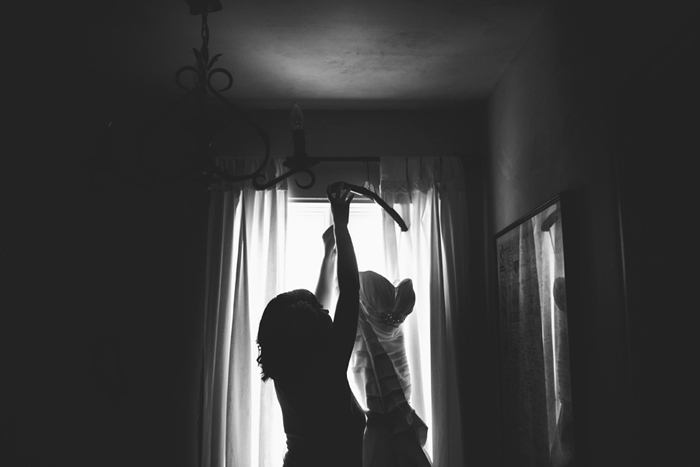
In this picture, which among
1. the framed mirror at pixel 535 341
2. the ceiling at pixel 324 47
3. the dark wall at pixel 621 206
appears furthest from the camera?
the ceiling at pixel 324 47

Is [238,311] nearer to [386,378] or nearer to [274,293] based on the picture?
[274,293]

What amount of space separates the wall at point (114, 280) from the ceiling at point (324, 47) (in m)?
0.22

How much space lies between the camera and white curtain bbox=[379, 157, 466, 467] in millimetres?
2727

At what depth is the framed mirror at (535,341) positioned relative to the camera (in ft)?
6.22

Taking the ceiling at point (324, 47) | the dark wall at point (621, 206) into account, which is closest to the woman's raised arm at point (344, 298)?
A: the dark wall at point (621, 206)

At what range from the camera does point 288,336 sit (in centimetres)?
147

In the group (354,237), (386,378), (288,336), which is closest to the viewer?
(288,336)

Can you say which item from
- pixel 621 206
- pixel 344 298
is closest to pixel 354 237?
pixel 344 298

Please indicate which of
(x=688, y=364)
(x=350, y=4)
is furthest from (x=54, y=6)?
(x=688, y=364)

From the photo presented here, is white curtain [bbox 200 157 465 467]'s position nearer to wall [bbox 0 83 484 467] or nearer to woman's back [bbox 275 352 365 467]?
wall [bbox 0 83 484 467]

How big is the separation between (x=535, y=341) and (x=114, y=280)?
2.11 m

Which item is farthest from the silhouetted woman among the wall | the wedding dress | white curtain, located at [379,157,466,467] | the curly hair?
the wall

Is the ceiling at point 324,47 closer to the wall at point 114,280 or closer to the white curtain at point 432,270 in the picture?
the wall at point 114,280

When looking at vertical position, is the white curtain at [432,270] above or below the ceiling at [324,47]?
below
